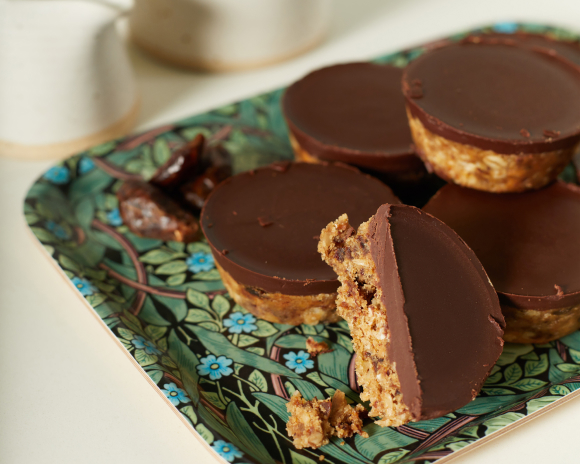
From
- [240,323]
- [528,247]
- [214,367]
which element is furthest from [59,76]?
[528,247]

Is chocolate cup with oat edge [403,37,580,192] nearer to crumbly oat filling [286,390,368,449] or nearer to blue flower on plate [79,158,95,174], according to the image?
crumbly oat filling [286,390,368,449]

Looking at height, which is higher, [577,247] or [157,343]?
[577,247]

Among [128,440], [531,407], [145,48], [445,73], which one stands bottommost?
[128,440]

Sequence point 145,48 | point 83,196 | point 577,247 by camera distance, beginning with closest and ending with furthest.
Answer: point 577,247 → point 83,196 → point 145,48

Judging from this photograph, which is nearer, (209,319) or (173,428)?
(173,428)

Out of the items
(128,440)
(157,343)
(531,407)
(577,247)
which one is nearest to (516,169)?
(577,247)

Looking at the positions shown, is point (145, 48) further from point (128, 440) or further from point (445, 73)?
point (128, 440)

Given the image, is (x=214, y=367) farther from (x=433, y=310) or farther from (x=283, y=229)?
(x=433, y=310)
